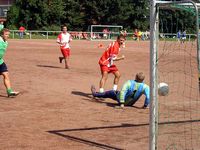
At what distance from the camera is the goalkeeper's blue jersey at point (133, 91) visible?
11.3 metres

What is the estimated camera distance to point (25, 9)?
78.2m

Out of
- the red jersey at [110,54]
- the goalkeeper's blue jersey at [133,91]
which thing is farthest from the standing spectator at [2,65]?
the goalkeeper's blue jersey at [133,91]

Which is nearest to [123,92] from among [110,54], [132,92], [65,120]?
[132,92]

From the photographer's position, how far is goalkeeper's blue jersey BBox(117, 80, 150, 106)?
1127 cm

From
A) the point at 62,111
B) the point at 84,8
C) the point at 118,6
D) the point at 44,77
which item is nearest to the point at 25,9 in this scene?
the point at 84,8

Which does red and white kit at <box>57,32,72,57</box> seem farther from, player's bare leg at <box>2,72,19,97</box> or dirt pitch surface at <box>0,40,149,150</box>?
player's bare leg at <box>2,72,19,97</box>

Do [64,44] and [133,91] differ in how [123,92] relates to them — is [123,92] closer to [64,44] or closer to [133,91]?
[133,91]

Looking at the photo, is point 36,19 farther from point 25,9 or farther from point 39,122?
point 39,122

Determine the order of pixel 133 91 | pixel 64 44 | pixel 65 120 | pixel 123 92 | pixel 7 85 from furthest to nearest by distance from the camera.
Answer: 1. pixel 64 44
2. pixel 7 85
3. pixel 133 91
4. pixel 123 92
5. pixel 65 120

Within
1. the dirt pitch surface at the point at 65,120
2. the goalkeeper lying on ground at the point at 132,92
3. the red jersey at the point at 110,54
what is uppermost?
the red jersey at the point at 110,54

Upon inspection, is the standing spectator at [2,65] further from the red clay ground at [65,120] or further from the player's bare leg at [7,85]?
the red clay ground at [65,120]

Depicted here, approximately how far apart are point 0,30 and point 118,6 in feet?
228

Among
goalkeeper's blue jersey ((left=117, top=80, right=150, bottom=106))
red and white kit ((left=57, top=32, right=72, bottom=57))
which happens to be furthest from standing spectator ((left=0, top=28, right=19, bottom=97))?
red and white kit ((left=57, top=32, right=72, bottom=57))

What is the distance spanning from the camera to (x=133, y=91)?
11.4 meters
